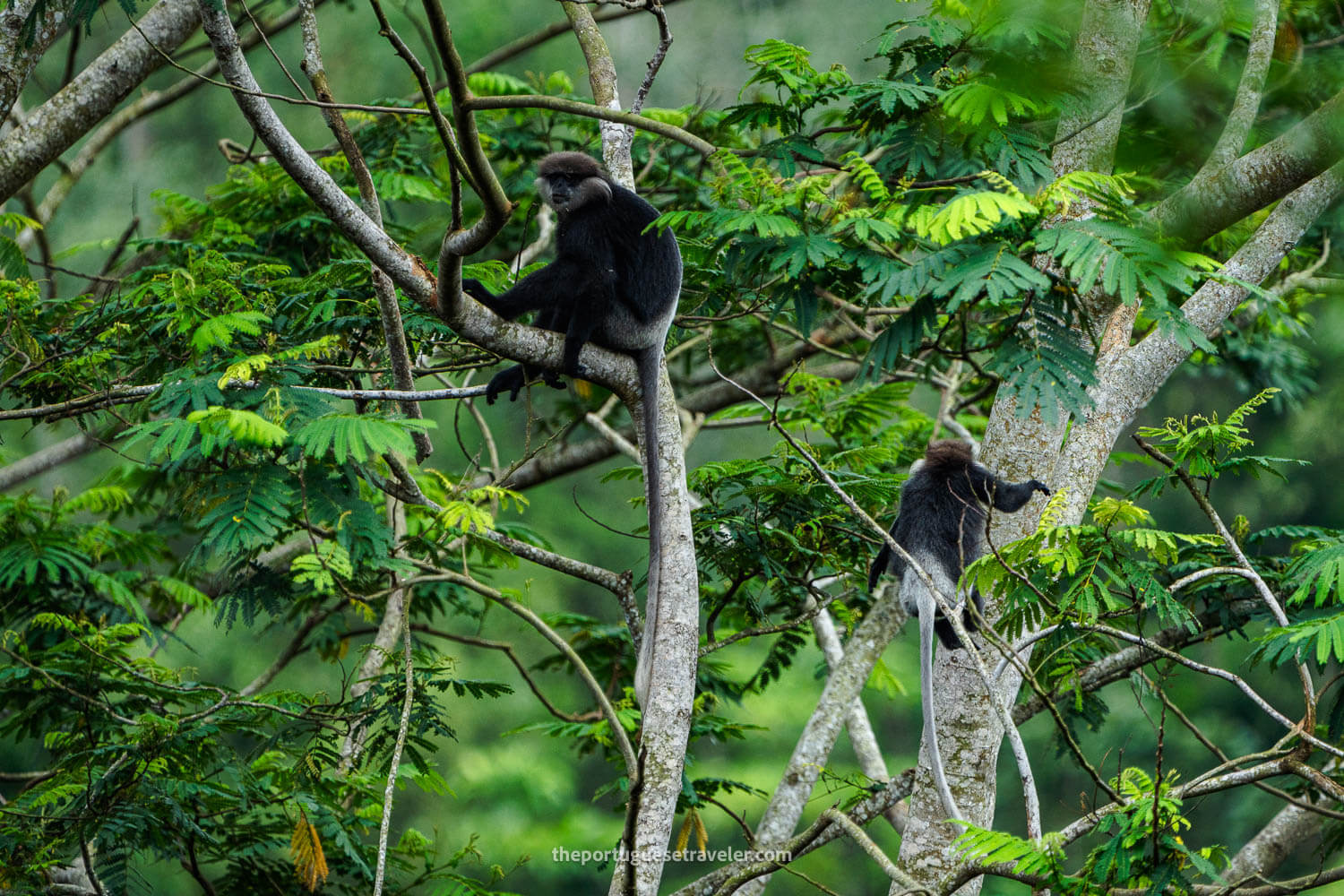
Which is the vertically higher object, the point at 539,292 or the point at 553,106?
the point at 539,292

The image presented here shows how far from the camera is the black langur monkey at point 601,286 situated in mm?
3232

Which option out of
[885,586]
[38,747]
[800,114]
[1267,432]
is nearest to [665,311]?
[800,114]

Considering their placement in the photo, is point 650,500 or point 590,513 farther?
point 590,513

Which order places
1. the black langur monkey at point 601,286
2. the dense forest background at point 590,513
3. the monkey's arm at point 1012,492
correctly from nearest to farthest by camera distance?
1. the monkey's arm at point 1012,492
2. the black langur monkey at point 601,286
3. the dense forest background at point 590,513

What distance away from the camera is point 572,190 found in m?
3.51

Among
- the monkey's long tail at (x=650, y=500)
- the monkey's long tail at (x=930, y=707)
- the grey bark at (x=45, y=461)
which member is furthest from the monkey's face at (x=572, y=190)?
the grey bark at (x=45, y=461)

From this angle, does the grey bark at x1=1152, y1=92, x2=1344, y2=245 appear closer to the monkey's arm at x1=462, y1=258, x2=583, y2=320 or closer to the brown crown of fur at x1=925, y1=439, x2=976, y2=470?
the brown crown of fur at x1=925, y1=439, x2=976, y2=470

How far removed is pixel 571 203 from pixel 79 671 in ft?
6.68

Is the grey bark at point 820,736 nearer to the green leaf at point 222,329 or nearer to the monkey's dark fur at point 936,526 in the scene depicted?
the monkey's dark fur at point 936,526

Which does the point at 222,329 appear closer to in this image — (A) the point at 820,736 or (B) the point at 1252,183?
(A) the point at 820,736

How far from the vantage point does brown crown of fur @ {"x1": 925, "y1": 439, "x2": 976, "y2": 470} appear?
12.9 feet

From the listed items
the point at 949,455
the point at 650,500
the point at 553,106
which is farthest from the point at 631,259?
the point at 553,106

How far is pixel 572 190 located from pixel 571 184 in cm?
3

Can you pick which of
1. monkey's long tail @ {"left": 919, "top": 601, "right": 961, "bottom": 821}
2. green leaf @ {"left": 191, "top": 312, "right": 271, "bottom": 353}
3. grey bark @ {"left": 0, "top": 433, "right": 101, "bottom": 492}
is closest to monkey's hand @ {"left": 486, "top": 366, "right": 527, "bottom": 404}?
green leaf @ {"left": 191, "top": 312, "right": 271, "bottom": 353}
